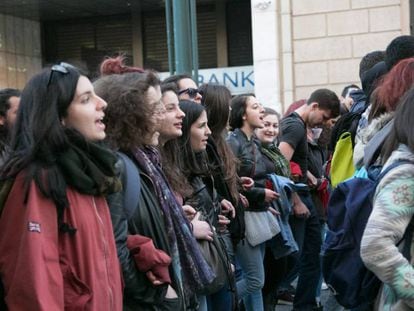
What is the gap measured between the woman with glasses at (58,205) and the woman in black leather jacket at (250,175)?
2744 millimetres

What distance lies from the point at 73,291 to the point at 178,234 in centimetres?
98

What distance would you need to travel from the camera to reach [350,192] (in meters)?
3.24

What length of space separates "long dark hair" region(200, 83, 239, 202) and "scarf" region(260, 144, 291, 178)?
41.7 inches

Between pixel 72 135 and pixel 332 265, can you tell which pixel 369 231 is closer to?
pixel 332 265

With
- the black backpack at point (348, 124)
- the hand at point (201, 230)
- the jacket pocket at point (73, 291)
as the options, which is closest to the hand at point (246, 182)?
the black backpack at point (348, 124)

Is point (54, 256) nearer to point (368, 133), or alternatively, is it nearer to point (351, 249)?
point (351, 249)

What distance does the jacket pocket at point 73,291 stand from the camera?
269cm

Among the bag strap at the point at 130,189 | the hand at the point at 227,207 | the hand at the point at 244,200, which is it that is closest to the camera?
the bag strap at the point at 130,189

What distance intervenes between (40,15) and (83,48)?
1.58 m

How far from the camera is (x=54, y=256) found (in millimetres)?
2623

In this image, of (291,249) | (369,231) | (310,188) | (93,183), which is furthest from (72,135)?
(310,188)

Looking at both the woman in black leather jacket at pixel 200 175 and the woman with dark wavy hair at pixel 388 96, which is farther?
the woman in black leather jacket at pixel 200 175

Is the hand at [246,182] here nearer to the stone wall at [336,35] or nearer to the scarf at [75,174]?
the scarf at [75,174]

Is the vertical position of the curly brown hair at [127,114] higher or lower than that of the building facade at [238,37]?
lower
